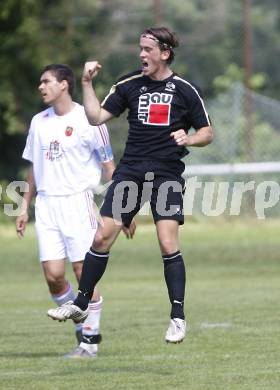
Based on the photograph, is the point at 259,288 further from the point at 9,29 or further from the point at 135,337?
the point at 9,29

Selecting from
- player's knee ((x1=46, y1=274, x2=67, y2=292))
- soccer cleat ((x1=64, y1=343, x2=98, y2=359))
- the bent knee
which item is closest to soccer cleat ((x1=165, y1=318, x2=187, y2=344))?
the bent knee

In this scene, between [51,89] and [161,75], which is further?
[51,89]

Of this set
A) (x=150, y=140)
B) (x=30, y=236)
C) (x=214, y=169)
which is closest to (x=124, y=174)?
(x=150, y=140)

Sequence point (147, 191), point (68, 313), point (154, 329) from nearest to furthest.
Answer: point (68, 313), point (147, 191), point (154, 329)

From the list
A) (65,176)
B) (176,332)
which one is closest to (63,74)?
(65,176)

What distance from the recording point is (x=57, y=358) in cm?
Result: 859

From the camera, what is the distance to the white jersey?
8789 millimetres

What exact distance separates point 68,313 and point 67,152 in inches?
59.4

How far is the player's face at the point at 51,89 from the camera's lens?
8812 mm

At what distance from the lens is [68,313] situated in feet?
25.4

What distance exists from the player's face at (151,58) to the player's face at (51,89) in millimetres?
1165

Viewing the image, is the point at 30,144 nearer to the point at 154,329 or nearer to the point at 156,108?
the point at 156,108

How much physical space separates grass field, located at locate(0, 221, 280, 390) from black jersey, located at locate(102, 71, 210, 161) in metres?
1.45

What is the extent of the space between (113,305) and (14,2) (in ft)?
49.3
